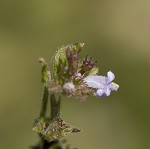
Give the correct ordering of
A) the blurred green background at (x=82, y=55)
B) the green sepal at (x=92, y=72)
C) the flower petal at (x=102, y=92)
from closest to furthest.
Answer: the flower petal at (x=102, y=92), the green sepal at (x=92, y=72), the blurred green background at (x=82, y=55)

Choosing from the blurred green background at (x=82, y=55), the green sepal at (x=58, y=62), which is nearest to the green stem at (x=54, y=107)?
the green sepal at (x=58, y=62)

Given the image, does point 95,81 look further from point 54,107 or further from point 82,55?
point 82,55

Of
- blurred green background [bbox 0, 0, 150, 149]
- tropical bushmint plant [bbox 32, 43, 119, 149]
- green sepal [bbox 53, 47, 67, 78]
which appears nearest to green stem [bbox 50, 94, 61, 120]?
tropical bushmint plant [bbox 32, 43, 119, 149]

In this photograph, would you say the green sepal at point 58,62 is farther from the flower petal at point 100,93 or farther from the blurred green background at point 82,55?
the blurred green background at point 82,55

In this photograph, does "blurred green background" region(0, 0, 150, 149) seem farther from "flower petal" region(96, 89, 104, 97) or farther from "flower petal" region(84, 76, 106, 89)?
"flower petal" region(96, 89, 104, 97)

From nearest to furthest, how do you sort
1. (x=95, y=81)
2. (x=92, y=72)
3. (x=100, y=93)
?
(x=100, y=93) < (x=95, y=81) < (x=92, y=72)

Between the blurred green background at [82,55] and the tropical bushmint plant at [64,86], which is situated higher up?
the blurred green background at [82,55]

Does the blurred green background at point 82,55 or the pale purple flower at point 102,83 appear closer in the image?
the pale purple flower at point 102,83

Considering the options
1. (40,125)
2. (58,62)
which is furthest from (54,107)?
(58,62)
